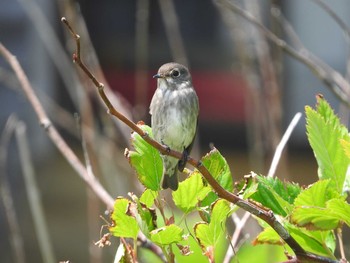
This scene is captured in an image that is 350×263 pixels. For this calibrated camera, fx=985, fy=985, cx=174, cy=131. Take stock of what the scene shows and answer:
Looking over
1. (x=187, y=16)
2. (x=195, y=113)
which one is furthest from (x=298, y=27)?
(x=195, y=113)

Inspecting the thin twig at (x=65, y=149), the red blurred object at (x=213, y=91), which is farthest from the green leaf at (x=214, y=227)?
the red blurred object at (x=213, y=91)

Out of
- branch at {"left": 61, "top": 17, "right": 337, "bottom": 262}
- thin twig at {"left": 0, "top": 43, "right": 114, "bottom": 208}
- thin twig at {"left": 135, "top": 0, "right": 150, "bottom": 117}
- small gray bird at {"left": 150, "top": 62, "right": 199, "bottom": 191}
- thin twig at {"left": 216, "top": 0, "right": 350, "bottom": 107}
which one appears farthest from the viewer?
thin twig at {"left": 135, "top": 0, "right": 150, "bottom": 117}

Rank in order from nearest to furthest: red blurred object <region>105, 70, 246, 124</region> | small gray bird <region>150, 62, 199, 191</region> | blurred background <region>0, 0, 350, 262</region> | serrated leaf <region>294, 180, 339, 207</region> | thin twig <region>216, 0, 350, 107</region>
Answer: serrated leaf <region>294, 180, 339, 207</region> < thin twig <region>216, 0, 350, 107</region> < small gray bird <region>150, 62, 199, 191</region> < blurred background <region>0, 0, 350, 262</region> < red blurred object <region>105, 70, 246, 124</region>

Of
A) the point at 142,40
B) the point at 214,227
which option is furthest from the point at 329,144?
the point at 142,40

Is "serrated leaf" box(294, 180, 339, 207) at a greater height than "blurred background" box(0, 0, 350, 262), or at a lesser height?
lesser

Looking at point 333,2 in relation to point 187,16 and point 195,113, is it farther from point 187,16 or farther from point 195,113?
point 195,113

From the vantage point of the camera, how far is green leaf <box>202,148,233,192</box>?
142 centimetres

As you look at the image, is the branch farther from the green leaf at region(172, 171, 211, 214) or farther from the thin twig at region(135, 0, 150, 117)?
the thin twig at region(135, 0, 150, 117)

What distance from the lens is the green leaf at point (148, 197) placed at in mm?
1418

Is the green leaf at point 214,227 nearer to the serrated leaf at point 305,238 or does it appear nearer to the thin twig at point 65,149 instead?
the serrated leaf at point 305,238

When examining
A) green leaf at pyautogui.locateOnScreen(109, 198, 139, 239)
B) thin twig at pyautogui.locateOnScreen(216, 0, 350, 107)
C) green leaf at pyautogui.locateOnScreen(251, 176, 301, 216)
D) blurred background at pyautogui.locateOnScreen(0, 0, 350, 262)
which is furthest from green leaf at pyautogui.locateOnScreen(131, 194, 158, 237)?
blurred background at pyautogui.locateOnScreen(0, 0, 350, 262)

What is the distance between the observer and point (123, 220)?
4.41 feet

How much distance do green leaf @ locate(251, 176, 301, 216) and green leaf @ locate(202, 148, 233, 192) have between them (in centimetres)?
5

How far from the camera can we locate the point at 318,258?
4.22ft
